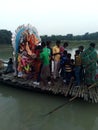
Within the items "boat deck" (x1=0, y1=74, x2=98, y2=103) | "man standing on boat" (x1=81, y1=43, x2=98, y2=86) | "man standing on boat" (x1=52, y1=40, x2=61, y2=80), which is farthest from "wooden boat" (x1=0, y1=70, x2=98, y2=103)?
"man standing on boat" (x1=52, y1=40, x2=61, y2=80)

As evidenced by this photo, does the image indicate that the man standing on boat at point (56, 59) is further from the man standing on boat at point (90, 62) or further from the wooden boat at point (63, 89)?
the man standing on boat at point (90, 62)

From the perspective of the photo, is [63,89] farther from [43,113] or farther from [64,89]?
[43,113]

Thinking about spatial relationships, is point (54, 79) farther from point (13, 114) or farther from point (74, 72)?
point (13, 114)

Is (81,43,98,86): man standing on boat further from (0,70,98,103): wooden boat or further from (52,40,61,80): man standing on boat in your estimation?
(52,40,61,80): man standing on boat

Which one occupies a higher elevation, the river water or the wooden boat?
the wooden boat

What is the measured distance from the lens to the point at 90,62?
768cm

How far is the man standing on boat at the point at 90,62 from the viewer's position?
765 cm

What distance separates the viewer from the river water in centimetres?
638

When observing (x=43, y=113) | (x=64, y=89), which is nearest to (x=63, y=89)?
(x=64, y=89)

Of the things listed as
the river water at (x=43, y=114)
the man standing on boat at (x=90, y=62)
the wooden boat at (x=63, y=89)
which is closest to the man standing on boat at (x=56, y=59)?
the wooden boat at (x=63, y=89)

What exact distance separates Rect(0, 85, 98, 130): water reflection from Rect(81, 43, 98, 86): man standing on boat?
2.51 feet

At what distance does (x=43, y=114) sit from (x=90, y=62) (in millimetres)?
2123

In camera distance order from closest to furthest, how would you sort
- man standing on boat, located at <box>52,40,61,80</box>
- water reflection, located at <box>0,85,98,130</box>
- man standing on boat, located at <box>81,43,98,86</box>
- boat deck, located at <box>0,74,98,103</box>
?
water reflection, located at <box>0,85,98,130</box>, boat deck, located at <box>0,74,98,103</box>, man standing on boat, located at <box>81,43,98,86</box>, man standing on boat, located at <box>52,40,61,80</box>

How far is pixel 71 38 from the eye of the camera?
49.6 metres
